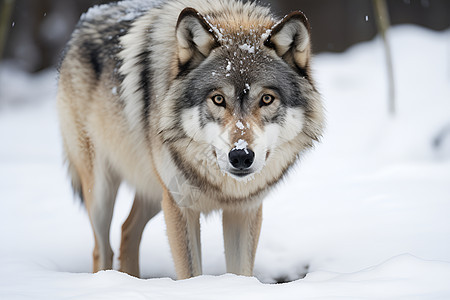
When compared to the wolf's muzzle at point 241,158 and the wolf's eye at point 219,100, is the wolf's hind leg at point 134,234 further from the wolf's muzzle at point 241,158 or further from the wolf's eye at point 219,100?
the wolf's muzzle at point 241,158

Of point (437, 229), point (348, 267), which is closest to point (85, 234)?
point (348, 267)

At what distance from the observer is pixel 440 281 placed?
2219 mm

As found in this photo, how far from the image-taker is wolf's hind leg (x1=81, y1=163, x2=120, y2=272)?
393 centimetres

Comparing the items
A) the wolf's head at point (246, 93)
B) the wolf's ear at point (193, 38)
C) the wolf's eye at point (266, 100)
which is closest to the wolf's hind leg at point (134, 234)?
the wolf's head at point (246, 93)

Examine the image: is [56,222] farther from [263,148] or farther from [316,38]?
[316,38]

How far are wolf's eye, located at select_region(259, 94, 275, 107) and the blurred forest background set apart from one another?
324 inches

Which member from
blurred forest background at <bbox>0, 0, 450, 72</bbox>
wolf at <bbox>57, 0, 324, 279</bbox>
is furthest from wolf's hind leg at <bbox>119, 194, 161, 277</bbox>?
blurred forest background at <bbox>0, 0, 450, 72</bbox>

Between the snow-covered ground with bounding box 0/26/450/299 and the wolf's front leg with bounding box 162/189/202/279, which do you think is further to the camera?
the wolf's front leg with bounding box 162/189/202/279

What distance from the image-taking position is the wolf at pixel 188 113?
9.32ft

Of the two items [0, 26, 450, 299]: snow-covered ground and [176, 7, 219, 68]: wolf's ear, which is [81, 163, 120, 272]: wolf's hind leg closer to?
[0, 26, 450, 299]: snow-covered ground

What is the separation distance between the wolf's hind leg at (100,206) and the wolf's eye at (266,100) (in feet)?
5.23

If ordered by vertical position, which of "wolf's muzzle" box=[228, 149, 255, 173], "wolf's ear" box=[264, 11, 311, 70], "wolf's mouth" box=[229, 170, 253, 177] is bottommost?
"wolf's mouth" box=[229, 170, 253, 177]

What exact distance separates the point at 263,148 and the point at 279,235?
1786 mm

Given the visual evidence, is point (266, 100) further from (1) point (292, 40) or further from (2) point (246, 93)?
(1) point (292, 40)
